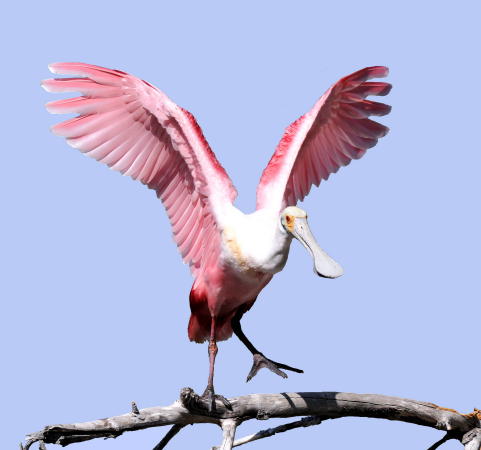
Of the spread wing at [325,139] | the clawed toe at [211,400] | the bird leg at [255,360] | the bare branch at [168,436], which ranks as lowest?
the bare branch at [168,436]

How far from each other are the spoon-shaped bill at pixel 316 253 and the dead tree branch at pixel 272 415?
854 millimetres

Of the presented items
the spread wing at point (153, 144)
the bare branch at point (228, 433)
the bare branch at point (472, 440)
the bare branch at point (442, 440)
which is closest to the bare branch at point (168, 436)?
the bare branch at point (228, 433)

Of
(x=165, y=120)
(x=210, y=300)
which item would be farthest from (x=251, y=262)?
(x=165, y=120)

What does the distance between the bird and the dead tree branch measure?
0.12 m

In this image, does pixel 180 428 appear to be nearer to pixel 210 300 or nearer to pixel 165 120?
pixel 210 300

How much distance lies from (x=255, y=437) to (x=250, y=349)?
0.49 m

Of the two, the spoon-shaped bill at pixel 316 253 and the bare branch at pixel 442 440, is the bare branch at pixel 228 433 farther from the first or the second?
the bare branch at pixel 442 440

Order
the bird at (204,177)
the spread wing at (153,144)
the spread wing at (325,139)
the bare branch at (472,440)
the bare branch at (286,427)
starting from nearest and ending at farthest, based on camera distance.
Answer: the bird at (204,177) → the spread wing at (153,144) → the spread wing at (325,139) → the bare branch at (286,427) → the bare branch at (472,440)

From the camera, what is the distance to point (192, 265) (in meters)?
7.27

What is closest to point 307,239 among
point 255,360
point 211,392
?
point 211,392

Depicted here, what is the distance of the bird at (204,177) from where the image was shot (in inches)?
271

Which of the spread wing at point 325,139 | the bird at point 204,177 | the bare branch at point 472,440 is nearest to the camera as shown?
the bird at point 204,177

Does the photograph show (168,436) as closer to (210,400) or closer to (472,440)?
(210,400)

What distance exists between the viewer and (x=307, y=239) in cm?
670
